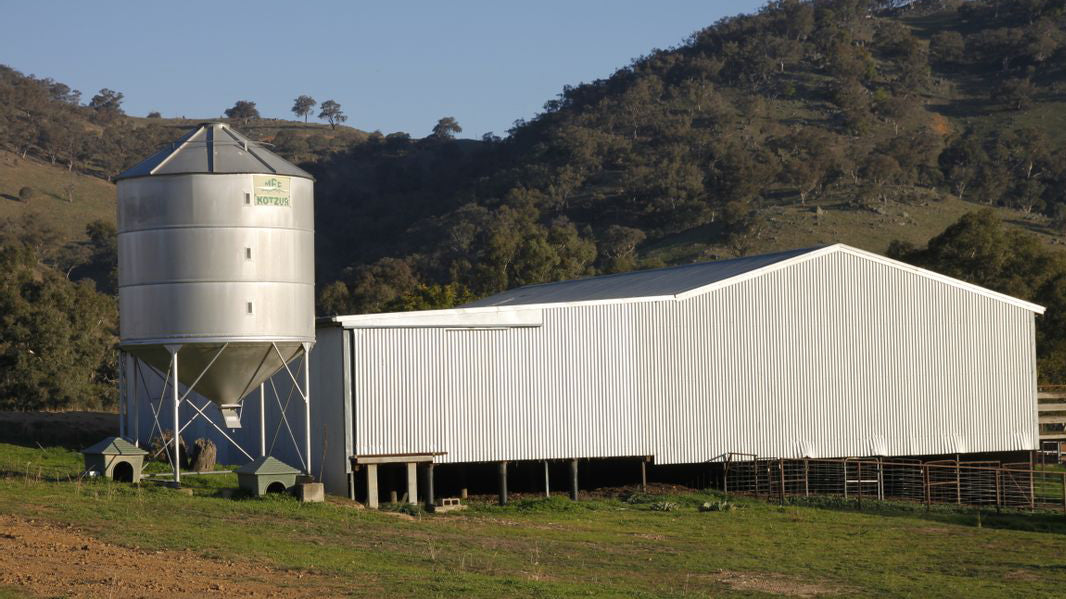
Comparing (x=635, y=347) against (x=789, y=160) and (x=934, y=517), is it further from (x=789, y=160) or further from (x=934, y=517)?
(x=789, y=160)

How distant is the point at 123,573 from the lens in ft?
60.0

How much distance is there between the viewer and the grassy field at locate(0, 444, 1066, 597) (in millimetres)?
20250

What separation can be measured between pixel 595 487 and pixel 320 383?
369 inches

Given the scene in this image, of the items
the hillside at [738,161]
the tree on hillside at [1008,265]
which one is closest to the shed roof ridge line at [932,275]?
the tree on hillside at [1008,265]

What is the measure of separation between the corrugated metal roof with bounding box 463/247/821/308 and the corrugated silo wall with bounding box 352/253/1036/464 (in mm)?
785

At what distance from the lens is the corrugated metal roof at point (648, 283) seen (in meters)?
37.0

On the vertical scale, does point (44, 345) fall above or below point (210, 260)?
below

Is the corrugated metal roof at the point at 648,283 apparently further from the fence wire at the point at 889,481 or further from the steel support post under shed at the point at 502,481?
the fence wire at the point at 889,481

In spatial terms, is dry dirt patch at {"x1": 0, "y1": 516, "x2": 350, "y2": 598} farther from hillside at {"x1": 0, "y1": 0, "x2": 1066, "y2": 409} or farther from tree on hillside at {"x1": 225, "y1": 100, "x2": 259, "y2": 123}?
tree on hillside at {"x1": 225, "y1": 100, "x2": 259, "y2": 123}

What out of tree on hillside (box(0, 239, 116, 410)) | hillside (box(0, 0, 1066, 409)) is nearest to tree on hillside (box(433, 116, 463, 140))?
hillside (box(0, 0, 1066, 409))

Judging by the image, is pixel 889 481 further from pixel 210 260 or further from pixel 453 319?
pixel 210 260

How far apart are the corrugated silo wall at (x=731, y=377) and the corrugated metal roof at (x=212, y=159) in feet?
14.5

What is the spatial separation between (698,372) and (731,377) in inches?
40.2

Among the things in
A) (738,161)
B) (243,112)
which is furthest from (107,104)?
(738,161)
